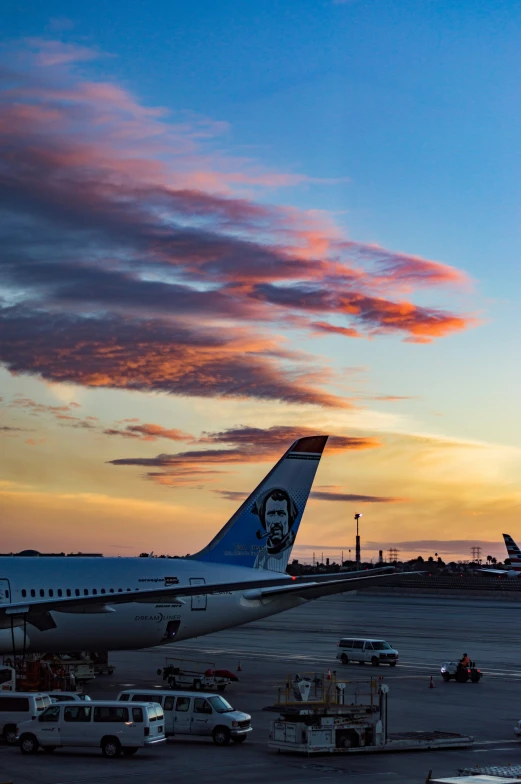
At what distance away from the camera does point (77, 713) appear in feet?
124

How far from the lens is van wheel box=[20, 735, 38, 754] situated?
38000 millimetres

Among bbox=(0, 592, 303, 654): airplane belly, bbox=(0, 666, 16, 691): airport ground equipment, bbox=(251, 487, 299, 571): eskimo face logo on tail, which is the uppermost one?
bbox=(251, 487, 299, 571): eskimo face logo on tail

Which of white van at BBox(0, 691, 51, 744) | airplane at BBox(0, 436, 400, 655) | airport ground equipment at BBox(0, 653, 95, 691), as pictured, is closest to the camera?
white van at BBox(0, 691, 51, 744)

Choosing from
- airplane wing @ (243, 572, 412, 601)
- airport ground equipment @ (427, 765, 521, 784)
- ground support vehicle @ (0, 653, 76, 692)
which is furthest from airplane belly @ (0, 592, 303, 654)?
airport ground equipment @ (427, 765, 521, 784)

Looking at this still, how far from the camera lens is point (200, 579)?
200 ft

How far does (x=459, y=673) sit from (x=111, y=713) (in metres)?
30.3

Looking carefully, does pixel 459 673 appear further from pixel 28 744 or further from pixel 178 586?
pixel 28 744

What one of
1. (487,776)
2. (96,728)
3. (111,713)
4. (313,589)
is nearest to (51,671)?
(313,589)

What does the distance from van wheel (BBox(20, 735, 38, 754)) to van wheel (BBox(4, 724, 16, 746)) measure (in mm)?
1896

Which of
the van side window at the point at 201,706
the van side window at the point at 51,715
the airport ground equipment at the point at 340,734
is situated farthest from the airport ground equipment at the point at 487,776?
the van side window at the point at 51,715

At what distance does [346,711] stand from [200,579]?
21.6 metres

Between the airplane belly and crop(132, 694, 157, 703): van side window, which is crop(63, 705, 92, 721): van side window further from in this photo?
the airplane belly

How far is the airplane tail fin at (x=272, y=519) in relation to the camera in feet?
211

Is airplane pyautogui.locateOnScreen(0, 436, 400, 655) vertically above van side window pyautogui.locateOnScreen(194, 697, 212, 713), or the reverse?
airplane pyautogui.locateOnScreen(0, 436, 400, 655)
